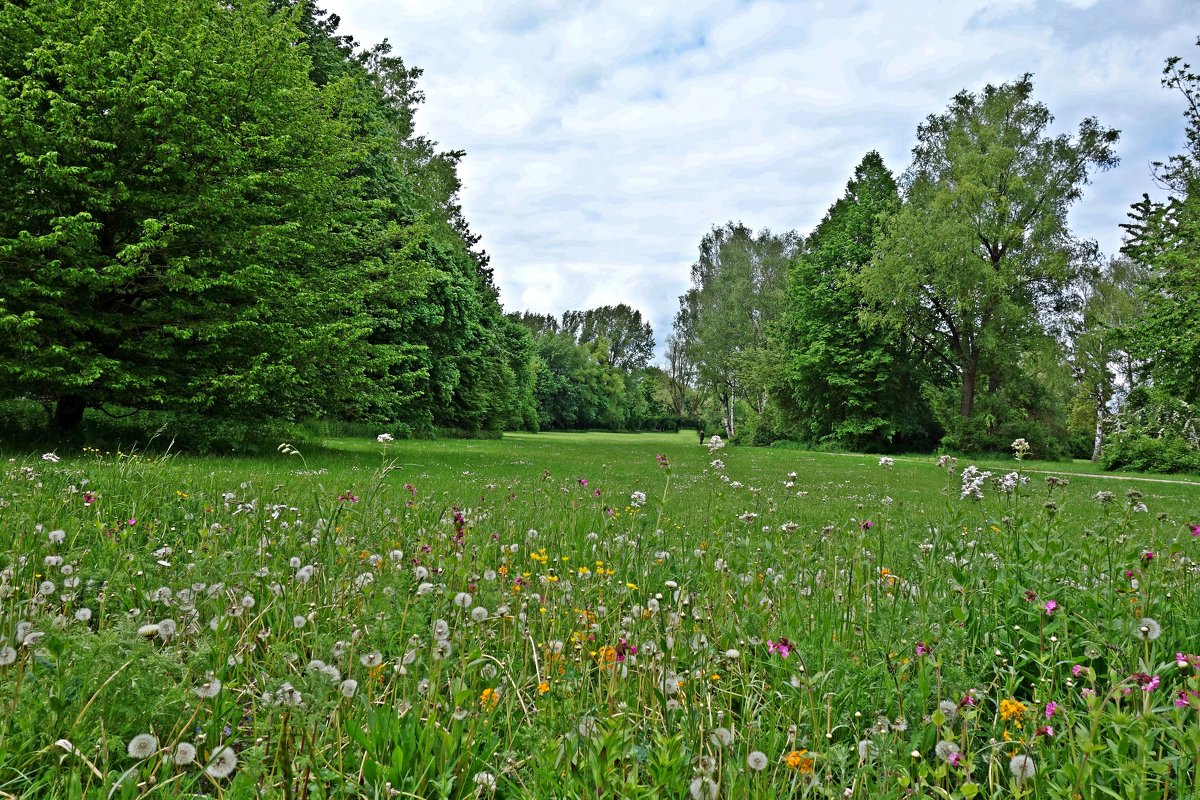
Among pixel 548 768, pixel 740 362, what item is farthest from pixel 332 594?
pixel 740 362

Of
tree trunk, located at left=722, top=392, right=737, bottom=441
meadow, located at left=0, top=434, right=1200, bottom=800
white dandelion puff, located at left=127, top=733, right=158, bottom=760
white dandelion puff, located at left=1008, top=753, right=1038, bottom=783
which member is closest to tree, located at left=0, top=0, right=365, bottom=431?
meadow, located at left=0, top=434, right=1200, bottom=800

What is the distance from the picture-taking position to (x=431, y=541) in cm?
397

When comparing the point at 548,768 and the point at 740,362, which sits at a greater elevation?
the point at 740,362

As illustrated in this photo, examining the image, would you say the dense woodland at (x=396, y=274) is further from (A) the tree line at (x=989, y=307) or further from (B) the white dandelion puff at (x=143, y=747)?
(B) the white dandelion puff at (x=143, y=747)

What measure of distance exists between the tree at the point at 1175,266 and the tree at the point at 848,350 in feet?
39.5

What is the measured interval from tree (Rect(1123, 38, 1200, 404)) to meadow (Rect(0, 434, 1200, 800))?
994 inches

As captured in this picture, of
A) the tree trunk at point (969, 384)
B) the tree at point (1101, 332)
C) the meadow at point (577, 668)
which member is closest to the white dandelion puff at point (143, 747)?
the meadow at point (577, 668)

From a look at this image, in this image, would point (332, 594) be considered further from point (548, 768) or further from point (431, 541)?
point (548, 768)

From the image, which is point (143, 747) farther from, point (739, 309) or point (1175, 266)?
point (739, 309)

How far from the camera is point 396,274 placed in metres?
19.0

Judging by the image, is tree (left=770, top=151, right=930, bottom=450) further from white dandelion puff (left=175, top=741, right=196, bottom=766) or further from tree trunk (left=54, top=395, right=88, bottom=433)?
white dandelion puff (left=175, top=741, right=196, bottom=766)

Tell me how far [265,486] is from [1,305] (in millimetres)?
7012

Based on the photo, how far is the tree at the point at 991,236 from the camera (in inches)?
1215

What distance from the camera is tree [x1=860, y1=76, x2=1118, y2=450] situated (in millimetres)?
30859
